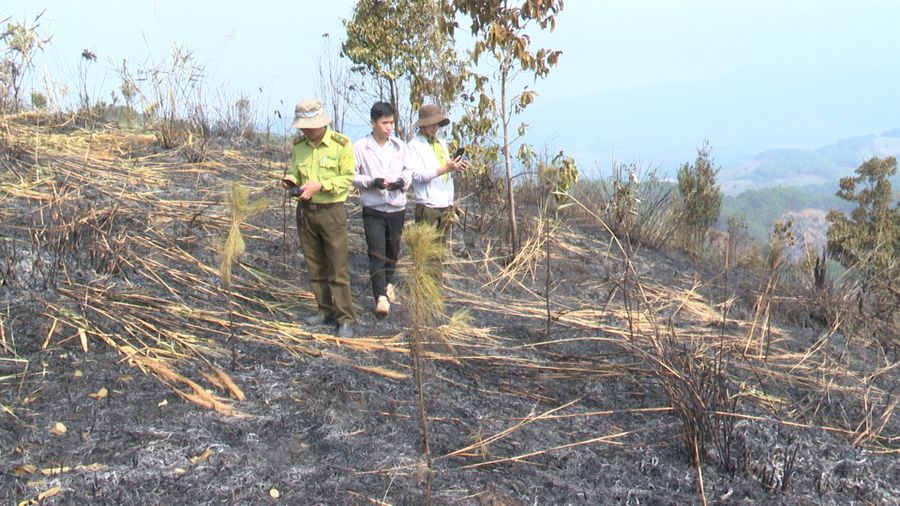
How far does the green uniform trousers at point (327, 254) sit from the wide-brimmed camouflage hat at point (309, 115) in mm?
501

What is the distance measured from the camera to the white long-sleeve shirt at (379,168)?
4.97 metres

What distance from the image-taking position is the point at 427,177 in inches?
201

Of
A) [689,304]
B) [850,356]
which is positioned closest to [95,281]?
[689,304]

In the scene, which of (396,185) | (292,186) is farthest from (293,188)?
(396,185)

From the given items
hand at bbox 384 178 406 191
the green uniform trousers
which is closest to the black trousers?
hand at bbox 384 178 406 191

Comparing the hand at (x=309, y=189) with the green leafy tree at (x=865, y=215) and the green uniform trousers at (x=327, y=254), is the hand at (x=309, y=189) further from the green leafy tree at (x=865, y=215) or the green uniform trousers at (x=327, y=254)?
the green leafy tree at (x=865, y=215)

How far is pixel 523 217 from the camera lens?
26.5ft

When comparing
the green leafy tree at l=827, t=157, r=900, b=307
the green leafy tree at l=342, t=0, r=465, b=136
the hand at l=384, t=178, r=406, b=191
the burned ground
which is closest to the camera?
the burned ground

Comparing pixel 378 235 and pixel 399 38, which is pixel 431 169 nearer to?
pixel 378 235

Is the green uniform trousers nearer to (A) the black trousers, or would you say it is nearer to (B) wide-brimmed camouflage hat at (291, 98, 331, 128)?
(A) the black trousers

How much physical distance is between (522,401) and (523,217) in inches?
177

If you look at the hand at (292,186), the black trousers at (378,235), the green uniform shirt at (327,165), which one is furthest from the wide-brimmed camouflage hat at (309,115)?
the black trousers at (378,235)

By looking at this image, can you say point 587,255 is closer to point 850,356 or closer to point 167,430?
point 850,356

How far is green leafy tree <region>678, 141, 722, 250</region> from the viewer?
9.94 metres
